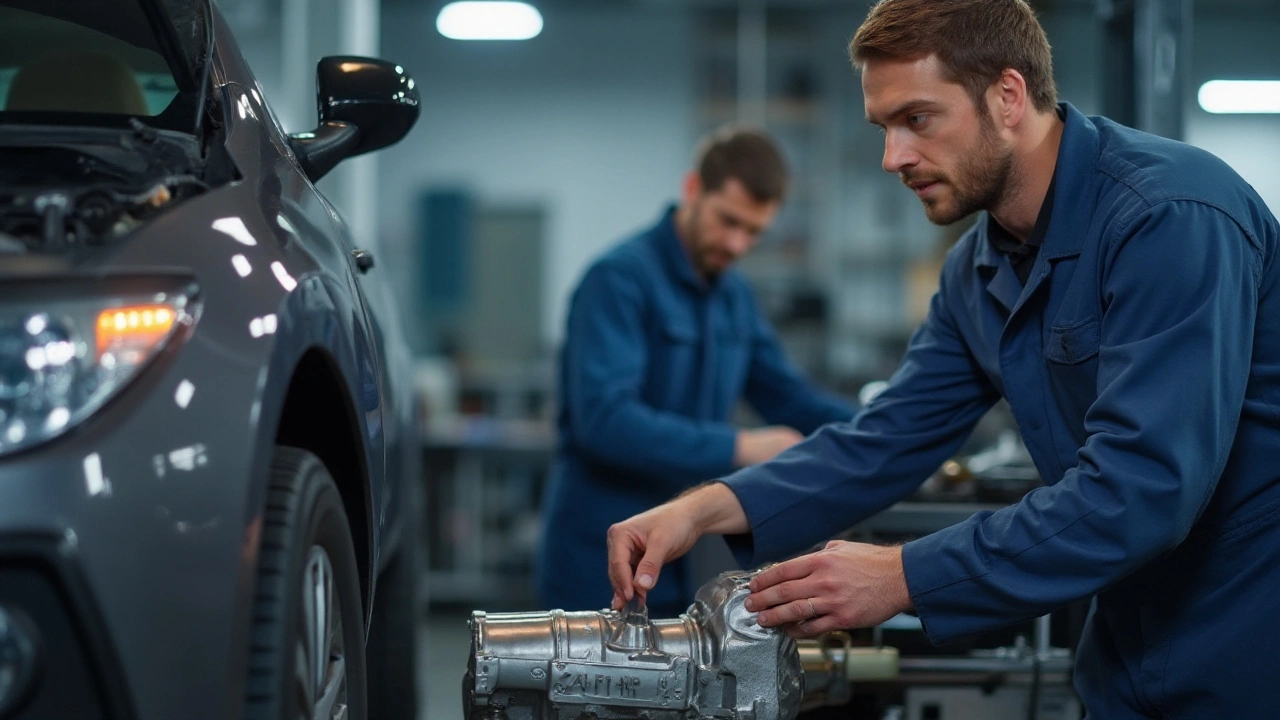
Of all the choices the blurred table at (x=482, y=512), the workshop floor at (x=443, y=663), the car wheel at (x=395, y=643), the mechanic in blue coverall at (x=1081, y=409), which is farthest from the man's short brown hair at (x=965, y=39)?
the blurred table at (x=482, y=512)

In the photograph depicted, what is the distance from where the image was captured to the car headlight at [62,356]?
3.20ft

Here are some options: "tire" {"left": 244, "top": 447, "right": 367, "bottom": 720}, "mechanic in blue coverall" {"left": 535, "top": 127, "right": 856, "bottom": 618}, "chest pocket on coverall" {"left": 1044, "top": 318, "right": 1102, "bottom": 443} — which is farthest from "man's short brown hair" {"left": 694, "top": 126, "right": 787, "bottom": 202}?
"tire" {"left": 244, "top": 447, "right": 367, "bottom": 720}

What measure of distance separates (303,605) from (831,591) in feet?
2.04

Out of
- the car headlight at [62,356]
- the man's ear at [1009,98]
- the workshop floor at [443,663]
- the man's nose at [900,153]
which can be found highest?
the man's ear at [1009,98]

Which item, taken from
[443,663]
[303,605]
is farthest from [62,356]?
[443,663]

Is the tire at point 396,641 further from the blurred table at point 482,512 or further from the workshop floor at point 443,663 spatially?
the blurred table at point 482,512

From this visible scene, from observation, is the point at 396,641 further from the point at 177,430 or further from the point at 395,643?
the point at 177,430

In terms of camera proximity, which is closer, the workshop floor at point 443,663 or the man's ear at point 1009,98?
the man's ear at point 1009,98

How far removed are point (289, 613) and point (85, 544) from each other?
0.76 ft

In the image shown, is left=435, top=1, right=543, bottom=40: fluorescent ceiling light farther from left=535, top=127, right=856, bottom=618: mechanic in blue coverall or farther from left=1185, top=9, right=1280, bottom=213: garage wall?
left=1185, top=9, right=1280, bottom=213: garage wall

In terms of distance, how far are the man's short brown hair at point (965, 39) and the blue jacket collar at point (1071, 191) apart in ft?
0.27

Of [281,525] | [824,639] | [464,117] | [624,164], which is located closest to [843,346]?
[624,164]

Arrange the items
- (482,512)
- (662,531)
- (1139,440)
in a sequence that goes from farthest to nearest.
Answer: (482,512) < (662,531) < (1139,440)

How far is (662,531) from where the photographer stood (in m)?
1.83
